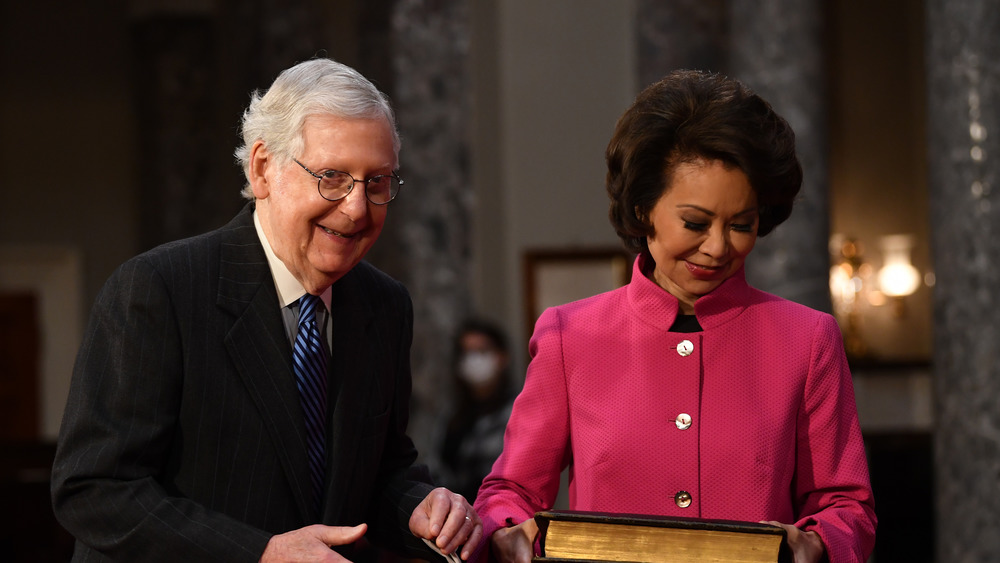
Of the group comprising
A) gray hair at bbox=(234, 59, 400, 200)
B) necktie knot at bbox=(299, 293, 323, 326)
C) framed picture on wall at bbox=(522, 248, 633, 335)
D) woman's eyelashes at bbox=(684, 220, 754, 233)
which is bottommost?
framed picture on wall at bbox=(522, 248, 633, 335)

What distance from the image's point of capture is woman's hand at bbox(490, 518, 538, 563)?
1928mm

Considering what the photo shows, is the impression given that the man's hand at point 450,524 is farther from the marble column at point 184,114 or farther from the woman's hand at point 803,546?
the marble column at point 184,114

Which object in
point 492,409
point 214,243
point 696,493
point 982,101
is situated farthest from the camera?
point 492,409

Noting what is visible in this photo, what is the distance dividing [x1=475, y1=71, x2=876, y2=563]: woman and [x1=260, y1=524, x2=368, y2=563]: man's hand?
263 millimetres

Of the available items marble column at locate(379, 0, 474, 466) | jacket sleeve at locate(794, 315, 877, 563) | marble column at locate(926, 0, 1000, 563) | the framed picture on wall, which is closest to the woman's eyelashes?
jacket sleeve at locate(794, 315, 877, 563)

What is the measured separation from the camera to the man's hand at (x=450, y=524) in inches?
77.2

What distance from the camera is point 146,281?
2.02 m

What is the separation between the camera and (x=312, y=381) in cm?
214

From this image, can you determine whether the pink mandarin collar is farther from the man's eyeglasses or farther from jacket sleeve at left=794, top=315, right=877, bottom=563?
the man's eyeglasses

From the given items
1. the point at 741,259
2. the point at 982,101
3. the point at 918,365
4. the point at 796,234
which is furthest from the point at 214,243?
the point at 918,365

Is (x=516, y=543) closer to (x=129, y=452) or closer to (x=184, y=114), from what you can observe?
(x=129, y=452)

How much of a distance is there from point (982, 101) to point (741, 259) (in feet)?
12.4

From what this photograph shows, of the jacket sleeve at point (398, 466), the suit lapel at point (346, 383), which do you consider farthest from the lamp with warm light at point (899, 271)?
the suit lapel at point (346, 383)

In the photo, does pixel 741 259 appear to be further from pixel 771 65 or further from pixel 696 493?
pixel 771 65
